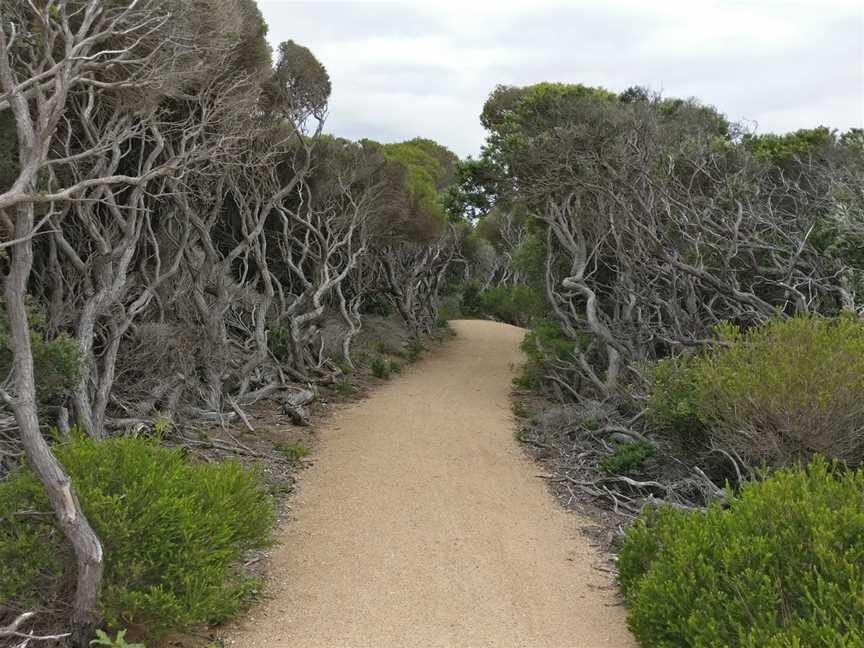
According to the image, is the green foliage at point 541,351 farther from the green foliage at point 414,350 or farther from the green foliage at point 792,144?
the green foliage at point 792,144

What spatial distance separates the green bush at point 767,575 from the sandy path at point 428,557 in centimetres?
96

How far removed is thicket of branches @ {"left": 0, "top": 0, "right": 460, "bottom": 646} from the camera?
5391 mm

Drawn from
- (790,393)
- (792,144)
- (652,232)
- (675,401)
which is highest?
(792,144)

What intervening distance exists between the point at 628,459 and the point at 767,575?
5.44m

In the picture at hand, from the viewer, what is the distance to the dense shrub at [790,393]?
6.68 meters

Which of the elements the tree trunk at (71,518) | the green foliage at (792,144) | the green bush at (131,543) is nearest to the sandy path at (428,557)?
the green bush at (131,543)

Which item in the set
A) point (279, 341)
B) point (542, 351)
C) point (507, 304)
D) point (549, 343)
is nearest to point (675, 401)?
point (542, 351)

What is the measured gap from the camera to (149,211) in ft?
33.8

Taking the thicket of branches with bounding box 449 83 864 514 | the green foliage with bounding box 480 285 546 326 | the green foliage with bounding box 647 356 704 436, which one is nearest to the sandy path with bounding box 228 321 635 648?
the thicket of branches with bounding box 449 83 864 514

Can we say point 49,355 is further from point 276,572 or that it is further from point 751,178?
point 751,178

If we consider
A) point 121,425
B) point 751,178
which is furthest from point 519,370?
point 121,425

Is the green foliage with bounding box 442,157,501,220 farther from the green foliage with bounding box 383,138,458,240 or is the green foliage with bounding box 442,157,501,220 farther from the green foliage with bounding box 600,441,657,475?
the green foliage with bounding box 600,441,657,475

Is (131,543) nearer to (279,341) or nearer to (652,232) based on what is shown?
(652,232)

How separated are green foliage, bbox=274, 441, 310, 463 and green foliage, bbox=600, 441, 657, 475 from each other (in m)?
4.42
